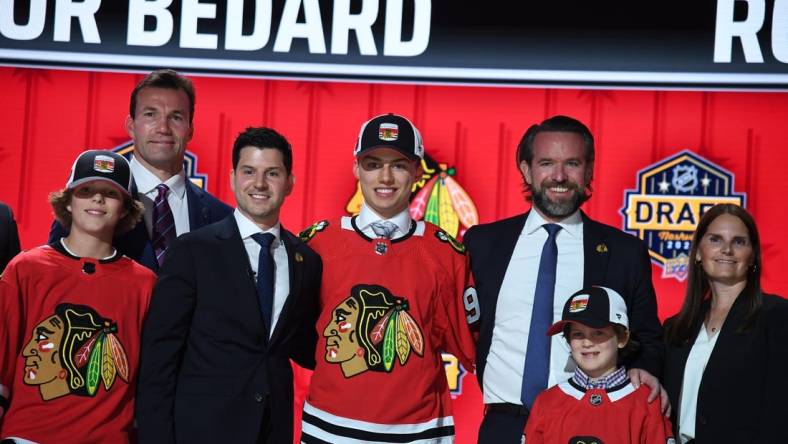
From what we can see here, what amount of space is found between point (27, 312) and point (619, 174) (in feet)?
8.78

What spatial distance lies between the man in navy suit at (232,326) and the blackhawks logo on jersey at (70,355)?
4.2 inches

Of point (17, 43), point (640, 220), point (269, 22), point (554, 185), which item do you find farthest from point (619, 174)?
point (17, 43)

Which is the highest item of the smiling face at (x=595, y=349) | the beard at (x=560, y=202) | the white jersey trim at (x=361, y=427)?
the beard at (x=560, y=202)

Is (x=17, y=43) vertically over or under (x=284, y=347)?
over

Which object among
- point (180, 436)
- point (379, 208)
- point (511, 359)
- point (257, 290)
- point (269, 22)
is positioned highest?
point (269, 22)

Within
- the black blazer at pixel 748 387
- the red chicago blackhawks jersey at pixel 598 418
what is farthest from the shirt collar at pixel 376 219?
the black blazer at pixel 748 387

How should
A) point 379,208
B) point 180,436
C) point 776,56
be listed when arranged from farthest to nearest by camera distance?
1. point 776,56
2. point 379,208
3. point 180,436

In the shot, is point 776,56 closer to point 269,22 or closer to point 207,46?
point 269,22

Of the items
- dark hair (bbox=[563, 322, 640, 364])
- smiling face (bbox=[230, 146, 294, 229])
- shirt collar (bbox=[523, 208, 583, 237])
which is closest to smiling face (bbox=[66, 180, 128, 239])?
smiling face (bbox=[230, 146, 294, 229])

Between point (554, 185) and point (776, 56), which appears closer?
point (554, 185)

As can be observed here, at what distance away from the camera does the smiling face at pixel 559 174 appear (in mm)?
2658

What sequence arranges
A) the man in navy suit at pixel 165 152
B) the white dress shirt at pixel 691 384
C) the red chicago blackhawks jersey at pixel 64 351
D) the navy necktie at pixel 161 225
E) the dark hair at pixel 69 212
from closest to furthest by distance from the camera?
the red chicago blackhawks jersey at pixel 64 351 < the dark hair at pixel 69 212 < the white dress shirt at pixel 691 384 < the navy necktie at pixel 161 225 < the man in navy suit at pixel 165 152

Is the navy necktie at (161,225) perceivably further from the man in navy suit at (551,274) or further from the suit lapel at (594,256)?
the suit lapel at (594,256)

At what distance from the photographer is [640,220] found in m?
4.03
